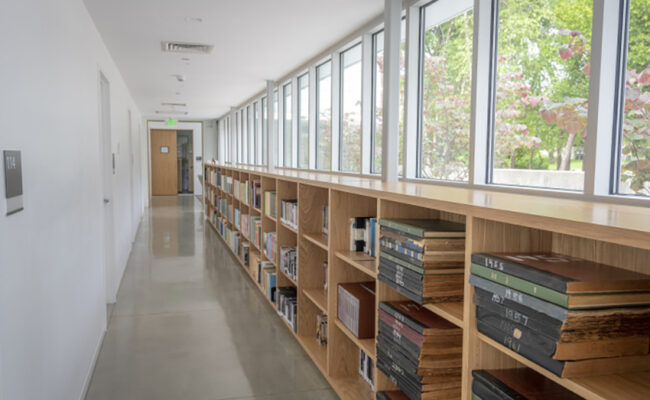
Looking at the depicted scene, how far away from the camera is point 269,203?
16.5 ft

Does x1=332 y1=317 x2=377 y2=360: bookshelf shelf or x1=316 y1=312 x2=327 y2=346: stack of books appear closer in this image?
x1=332 y1=317 x2=377 y2=360: bookshelf shelf

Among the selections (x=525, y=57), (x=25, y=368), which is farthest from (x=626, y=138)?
(x=25, y=368)

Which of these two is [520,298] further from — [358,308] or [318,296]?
[318,296]

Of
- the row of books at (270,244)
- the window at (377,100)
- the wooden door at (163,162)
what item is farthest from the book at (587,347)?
the wooden door at (163,162)

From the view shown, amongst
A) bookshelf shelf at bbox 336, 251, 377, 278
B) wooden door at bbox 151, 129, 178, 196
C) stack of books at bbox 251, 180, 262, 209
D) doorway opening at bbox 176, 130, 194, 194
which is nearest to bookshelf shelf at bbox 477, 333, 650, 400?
bookshelf shelf at bbox 336, 251, 377, 278

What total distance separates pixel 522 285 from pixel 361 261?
141 centimetres

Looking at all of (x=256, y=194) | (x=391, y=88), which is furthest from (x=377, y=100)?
(x=256, y=194)

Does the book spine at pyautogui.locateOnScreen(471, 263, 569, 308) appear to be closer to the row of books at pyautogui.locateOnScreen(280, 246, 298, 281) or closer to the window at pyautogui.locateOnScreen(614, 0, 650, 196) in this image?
the window at pyautogui.locateOnScreen(614, 0, 650, 196)

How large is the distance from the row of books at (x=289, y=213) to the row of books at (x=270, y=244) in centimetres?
39

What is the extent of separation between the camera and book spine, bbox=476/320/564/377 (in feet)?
4.30

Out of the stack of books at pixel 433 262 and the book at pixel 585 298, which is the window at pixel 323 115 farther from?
the book at pixel 585 298

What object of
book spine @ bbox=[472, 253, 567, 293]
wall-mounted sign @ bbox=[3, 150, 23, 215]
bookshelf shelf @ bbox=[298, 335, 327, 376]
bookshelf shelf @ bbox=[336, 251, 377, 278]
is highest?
wall-mounted sign @ bbox=[3, 150, 23, 215]

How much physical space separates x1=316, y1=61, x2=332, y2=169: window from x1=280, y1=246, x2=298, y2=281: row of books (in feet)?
7.22

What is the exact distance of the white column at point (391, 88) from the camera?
404 centimetres
